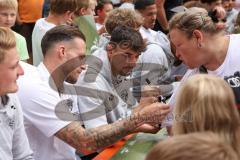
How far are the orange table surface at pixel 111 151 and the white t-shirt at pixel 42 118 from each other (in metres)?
0.19

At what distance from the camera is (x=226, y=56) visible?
2.56 metres

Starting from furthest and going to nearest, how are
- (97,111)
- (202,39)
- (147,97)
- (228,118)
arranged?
(147,97) → (97,111) → (202,39) → (228,118)

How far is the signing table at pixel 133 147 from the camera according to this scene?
100 inches

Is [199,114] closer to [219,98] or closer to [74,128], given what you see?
[219,98]

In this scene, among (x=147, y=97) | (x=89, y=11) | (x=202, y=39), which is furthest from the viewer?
(x=89, y=11)

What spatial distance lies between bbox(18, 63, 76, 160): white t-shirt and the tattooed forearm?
49 mm

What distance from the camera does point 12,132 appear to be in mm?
2197

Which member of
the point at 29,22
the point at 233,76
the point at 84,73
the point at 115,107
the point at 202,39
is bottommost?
the point at 29,22

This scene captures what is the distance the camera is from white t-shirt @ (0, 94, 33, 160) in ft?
7.01

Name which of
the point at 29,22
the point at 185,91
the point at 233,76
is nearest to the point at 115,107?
the point at 233,76

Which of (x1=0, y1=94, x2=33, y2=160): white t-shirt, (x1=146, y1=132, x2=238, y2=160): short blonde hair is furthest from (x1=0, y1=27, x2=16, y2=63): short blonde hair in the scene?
(x1=146, y1=132, x2=238, y2=160): short blonde hair

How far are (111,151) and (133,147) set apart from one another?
0.14m

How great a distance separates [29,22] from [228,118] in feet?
15.4

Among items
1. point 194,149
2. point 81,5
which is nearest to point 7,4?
point 81,5
